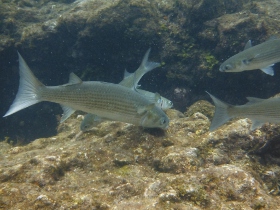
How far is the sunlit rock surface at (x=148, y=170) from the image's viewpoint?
2.64 m

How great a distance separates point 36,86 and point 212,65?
636 cm

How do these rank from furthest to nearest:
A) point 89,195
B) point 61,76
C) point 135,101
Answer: point 61,76
point 135,101
point 89,195

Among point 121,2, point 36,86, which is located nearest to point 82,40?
point 121,2

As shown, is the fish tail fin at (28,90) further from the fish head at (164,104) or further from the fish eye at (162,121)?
the fish head at (164,104)

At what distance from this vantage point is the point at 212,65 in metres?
8.34

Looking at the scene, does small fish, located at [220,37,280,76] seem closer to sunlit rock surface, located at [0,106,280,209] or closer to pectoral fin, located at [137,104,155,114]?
sunlit rock surface, located at [0,106,280,209]

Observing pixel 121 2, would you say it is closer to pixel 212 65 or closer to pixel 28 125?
pixel 212 65

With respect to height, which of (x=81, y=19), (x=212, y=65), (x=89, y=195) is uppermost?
(x=81, y=19)

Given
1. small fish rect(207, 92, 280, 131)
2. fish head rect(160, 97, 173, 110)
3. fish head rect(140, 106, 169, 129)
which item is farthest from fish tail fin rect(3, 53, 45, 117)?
fish head rect(160, 97, 173, 110)

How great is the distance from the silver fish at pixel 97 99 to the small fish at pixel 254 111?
844 mm

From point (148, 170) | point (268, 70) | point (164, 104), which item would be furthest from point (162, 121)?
point (268, 70)

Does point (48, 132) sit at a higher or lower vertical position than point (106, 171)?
lower

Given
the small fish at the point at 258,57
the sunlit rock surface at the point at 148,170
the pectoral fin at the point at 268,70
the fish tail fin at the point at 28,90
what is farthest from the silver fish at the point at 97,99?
the pectoral fin at the point at 268,70

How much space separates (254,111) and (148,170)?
1.74m
